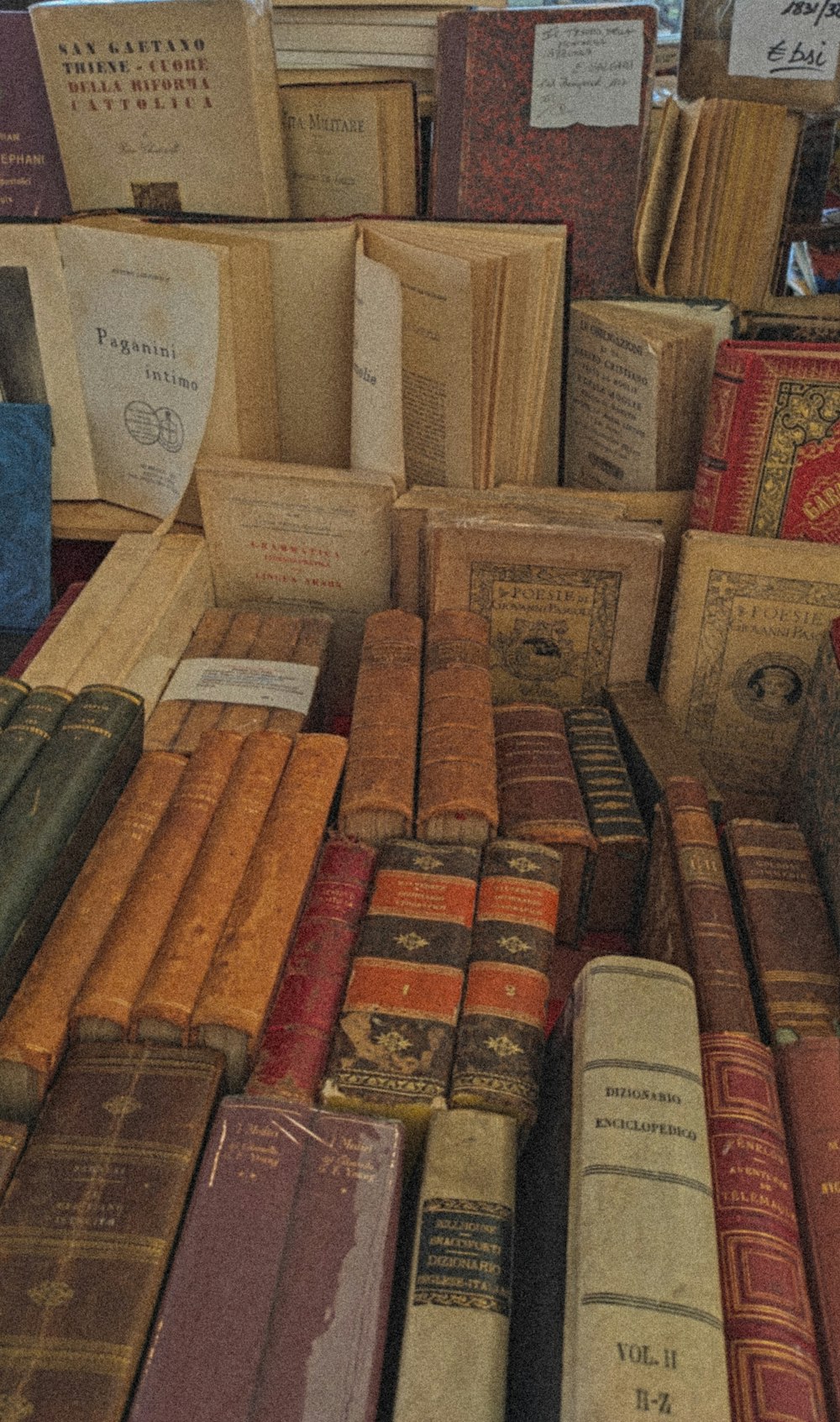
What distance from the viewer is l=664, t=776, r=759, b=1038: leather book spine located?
3.52 feet

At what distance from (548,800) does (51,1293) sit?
77cm

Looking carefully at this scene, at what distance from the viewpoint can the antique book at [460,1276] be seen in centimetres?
80

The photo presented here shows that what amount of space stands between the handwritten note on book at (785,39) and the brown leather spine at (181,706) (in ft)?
3.87

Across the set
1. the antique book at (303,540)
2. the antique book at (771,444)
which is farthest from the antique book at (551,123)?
the antique book at (303,540)

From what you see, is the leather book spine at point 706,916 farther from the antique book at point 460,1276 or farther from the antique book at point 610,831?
the antique book at point 460,1276

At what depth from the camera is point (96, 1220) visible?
87 centimetres

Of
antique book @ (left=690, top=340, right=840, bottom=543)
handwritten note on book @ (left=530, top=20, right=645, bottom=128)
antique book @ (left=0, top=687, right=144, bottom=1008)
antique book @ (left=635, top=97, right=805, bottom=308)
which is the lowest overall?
antique book @ (left=0, top=687, right=144, bottom=1008)

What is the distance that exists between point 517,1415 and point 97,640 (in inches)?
41.2

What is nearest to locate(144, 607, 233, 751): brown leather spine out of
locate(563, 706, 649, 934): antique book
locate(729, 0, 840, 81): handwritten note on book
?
locate(563, 706, 649, 934): antique book

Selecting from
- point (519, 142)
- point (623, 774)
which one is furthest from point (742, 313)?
point (623, 774)

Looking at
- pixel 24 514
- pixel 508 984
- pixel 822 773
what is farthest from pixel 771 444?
pixel 24 514

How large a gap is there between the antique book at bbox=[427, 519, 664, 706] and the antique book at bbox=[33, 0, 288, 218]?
72 cm

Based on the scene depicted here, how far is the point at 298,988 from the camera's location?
1080 mm

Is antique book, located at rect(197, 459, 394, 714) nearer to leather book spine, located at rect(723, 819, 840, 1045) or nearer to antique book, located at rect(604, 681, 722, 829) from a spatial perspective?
antique book, located at rect(604, 681, 722, 829)
